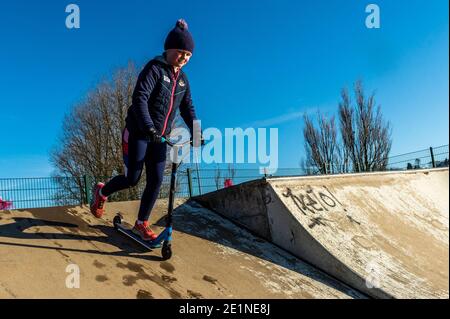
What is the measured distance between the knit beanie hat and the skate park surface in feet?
6.11

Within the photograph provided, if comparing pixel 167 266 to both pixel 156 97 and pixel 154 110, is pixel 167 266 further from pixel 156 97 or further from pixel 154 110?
pixel 156 97

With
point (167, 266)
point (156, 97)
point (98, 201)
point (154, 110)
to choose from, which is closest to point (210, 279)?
point (167, 266)

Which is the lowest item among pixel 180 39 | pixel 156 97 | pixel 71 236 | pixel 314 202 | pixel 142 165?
pixel 71 236

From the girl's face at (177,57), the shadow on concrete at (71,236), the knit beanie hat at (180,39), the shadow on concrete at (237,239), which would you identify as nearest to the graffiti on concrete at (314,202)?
the shadow on concrete at (237,239)

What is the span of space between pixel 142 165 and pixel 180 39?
119 centimetres

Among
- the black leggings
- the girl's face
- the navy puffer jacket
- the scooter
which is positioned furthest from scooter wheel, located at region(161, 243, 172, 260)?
the girl's face

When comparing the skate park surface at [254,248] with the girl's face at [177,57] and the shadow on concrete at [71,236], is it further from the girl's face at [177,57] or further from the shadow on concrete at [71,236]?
the girl's face at [177,57]

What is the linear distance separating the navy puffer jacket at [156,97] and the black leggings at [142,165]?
4.6 inches

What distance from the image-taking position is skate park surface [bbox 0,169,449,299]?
296cm

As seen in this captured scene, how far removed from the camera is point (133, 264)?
10.6ft

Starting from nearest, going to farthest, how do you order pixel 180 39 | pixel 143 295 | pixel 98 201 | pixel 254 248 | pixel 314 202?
pixel 143 295
pixel 180 39
pixel 98 201
pixel 254 248
pixel 314 202

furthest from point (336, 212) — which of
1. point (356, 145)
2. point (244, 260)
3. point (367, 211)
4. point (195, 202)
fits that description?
point (356, 145)

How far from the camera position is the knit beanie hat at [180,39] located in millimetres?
3346
